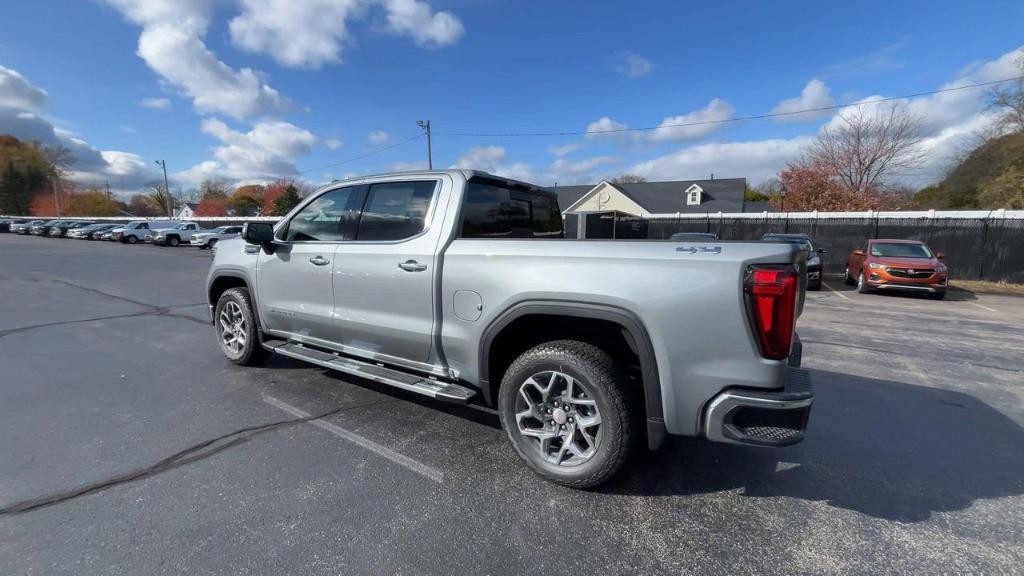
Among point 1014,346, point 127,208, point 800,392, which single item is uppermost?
point 127,208

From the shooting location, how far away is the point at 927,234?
622 inches

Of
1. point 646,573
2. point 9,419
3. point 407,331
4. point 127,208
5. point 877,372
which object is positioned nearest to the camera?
point 646,573

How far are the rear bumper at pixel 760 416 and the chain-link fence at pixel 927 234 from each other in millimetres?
8844

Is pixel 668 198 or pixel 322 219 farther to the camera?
pixel 668 198

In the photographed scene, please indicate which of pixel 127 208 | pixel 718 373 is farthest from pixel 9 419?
pixel 127 208

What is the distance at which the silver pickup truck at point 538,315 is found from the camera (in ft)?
7.11

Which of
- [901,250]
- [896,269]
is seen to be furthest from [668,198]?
[896,269]

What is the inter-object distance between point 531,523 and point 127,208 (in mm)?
117070

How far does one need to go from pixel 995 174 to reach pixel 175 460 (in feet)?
122

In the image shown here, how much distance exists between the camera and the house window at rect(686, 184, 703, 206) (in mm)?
41125

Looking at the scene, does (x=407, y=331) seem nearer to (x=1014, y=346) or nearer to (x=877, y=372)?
(x=877, y=372)

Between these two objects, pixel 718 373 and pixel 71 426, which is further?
pixel 71 426

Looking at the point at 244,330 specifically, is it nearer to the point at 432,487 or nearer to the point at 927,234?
the point at 432,487

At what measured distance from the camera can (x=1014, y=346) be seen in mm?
6352
